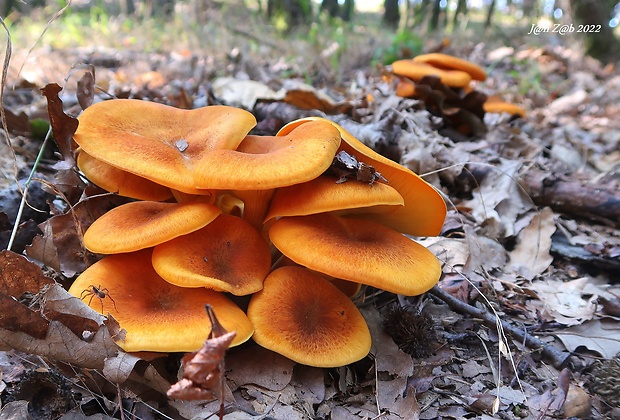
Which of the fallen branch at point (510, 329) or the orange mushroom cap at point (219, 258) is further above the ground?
the orange mushroom cap at point (219, 258)

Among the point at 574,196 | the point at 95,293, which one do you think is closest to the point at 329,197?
the point at 95,293

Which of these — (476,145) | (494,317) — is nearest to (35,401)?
(494,317)

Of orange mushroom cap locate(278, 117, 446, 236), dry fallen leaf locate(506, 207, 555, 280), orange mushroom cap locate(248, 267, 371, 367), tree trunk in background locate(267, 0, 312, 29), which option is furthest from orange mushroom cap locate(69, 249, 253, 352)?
tree trunk in background locate(267, 0, 312, 29)

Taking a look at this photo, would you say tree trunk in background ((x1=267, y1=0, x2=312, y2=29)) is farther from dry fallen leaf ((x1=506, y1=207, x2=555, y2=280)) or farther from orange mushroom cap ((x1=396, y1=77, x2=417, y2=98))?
dry fallen leaf ((x1=506, y1=207, x2=555, y2=280))

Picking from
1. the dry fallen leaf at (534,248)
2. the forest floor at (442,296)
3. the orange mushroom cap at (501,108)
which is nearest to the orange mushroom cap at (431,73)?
the forest floor at (442,296)

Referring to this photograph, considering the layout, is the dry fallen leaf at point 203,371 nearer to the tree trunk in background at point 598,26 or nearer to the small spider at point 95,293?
the small spider at point 95,293
